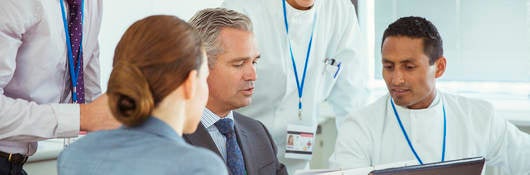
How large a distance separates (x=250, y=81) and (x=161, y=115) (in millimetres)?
996

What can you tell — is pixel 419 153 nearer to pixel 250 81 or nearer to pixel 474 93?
pixel 250 81

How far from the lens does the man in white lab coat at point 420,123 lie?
8.89 feet

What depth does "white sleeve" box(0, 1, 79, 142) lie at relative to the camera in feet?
6.70

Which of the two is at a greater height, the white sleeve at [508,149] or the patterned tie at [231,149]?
the patterned tie at [231,149]

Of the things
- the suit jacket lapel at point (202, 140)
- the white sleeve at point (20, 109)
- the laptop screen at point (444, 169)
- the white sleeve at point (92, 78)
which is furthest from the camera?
the white sleeve at point (92, 78)

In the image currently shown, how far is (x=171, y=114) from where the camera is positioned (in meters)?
1.40

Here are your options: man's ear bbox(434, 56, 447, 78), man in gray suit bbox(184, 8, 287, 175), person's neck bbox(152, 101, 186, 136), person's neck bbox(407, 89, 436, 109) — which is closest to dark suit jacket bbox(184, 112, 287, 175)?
man in gray suit bbox(184, 8, 287, 175)

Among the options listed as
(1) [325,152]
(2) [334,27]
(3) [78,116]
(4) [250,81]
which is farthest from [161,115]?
(1) [325,152]

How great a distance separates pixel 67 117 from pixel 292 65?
121 centimetres

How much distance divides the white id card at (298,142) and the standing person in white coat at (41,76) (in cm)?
94

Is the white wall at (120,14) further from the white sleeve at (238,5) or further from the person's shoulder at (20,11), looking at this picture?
the person's shoulder at (20,11)

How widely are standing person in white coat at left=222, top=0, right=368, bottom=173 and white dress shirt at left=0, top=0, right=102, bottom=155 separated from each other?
880mm

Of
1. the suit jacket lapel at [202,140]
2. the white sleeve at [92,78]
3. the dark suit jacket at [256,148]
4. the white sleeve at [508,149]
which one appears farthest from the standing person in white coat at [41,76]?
the white sleeve at [508,149]

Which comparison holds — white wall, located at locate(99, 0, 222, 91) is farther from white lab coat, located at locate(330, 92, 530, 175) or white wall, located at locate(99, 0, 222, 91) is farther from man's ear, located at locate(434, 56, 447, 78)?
man's ear, located at locate(434, 56, 447, 78)
